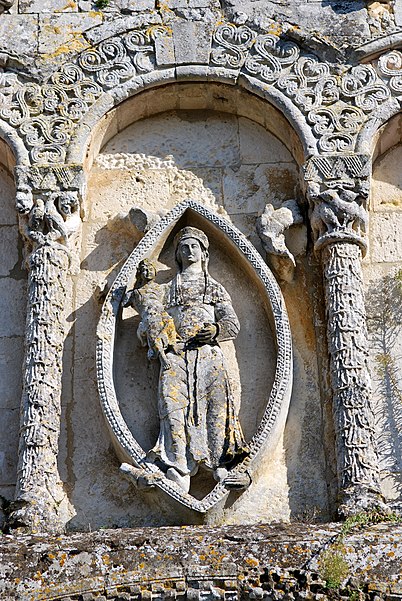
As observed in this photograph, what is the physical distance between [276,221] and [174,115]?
62.9 inches

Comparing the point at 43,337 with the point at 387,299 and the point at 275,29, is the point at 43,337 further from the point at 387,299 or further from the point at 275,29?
the point at 275,29

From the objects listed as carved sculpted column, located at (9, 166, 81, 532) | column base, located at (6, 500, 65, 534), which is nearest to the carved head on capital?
carved sculpted column, located at (9, 166, 81, 532)

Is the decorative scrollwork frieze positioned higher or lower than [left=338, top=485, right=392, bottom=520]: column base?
higher

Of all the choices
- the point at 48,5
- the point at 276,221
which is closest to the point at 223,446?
the point at 276,221

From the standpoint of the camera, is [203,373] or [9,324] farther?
[9,324]

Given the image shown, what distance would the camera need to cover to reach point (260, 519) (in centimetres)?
943

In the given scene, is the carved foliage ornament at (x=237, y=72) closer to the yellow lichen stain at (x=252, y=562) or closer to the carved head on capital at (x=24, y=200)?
the carved head on capital at (x=24, y=200)

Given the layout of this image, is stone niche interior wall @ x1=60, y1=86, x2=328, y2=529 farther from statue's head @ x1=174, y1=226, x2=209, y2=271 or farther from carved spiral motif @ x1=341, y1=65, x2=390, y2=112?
carved spiral motif @ x1=341, y1=65, x2=390, y2=112

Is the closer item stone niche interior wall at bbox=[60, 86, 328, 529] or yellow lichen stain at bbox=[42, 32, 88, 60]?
stone niche interior wall at bbox=[60, 86, 328, 529]

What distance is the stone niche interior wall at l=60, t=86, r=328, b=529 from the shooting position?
9555mm

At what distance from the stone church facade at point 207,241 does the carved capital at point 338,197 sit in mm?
18

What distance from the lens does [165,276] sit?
34.3ft

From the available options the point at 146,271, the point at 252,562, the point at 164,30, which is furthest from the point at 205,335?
the point at 164,30

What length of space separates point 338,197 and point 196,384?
1925 millimetres
